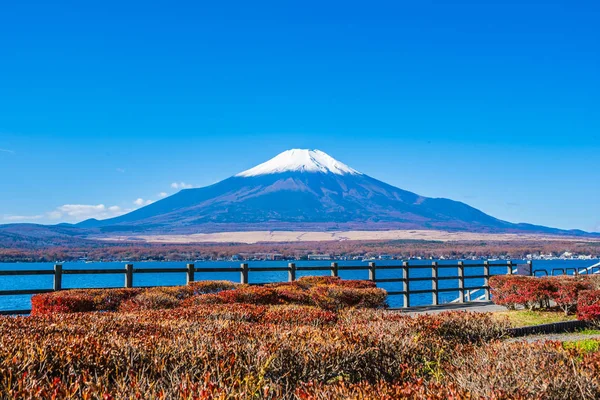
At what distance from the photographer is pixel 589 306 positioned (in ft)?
49.0

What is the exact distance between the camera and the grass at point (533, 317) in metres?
15.9

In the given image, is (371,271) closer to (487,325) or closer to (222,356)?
(487,325)

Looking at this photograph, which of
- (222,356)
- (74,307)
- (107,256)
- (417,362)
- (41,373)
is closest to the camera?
(41,373)

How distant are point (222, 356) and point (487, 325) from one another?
5.69m

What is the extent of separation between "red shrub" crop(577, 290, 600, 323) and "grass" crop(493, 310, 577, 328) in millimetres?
836

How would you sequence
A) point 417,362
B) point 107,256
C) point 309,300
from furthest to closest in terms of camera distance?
point 107,256
point 309,300
point 417,362

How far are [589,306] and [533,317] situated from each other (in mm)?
2246

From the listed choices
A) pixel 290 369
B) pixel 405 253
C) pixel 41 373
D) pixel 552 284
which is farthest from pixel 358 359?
pixel 405 253

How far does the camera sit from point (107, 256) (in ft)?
461

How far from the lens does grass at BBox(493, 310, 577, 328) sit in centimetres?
1585

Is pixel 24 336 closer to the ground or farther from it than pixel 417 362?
farther from it

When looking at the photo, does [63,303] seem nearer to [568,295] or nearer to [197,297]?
[197,297]

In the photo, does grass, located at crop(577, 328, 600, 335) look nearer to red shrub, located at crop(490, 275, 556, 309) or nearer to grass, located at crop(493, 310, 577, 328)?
grass, located at crop(493, 310, 577, 328)

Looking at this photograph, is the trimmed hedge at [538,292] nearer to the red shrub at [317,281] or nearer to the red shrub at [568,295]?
the red shrub at [568,295]
